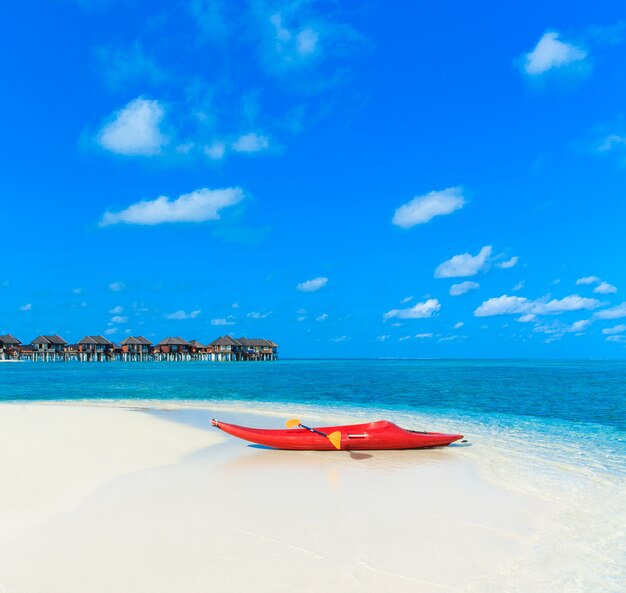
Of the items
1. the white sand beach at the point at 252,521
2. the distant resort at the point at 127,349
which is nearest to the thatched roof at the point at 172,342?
the distant resort at the point at 127,349

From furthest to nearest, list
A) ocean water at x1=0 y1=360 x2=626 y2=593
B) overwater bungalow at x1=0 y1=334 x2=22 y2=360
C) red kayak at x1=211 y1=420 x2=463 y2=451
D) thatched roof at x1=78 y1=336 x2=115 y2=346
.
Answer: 1. overwater bungalow at x1=0 y1=334 x2=22 y2=360
2. thatched roof at x1=78 y1=336 x2=115 y2=346
3. red kayak at x1=211 y1=420 x2=463 y2=451
4. ocean water at x1=0 y1=360 x2=626 y2=593

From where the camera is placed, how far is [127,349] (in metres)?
103

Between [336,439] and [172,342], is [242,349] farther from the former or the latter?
[336,439]

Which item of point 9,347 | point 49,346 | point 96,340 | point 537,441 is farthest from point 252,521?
point 9,347

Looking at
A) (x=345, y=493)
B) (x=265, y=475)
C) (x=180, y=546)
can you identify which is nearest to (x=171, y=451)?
(x=265, y=475)

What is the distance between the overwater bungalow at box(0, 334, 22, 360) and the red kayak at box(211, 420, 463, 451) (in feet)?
367

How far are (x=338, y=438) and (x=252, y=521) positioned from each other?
168 inches

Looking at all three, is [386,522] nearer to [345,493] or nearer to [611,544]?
[345,493]

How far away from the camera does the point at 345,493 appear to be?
25.5ft

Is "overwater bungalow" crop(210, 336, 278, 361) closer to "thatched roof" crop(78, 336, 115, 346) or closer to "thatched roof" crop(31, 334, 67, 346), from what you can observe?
"thatched roof" crop(78, 336, 115, 346)

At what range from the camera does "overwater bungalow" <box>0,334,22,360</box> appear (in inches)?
4087

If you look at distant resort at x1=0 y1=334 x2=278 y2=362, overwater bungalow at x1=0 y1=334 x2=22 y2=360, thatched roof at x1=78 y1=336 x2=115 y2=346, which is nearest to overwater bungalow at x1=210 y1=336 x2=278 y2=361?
distant resort at x1=0 y1=334 x2=278 y2=362

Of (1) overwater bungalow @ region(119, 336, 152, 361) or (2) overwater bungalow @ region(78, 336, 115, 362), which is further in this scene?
(1) overwater bungalow @ region(119, 336, 152, 361)

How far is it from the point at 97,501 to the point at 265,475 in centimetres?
284
